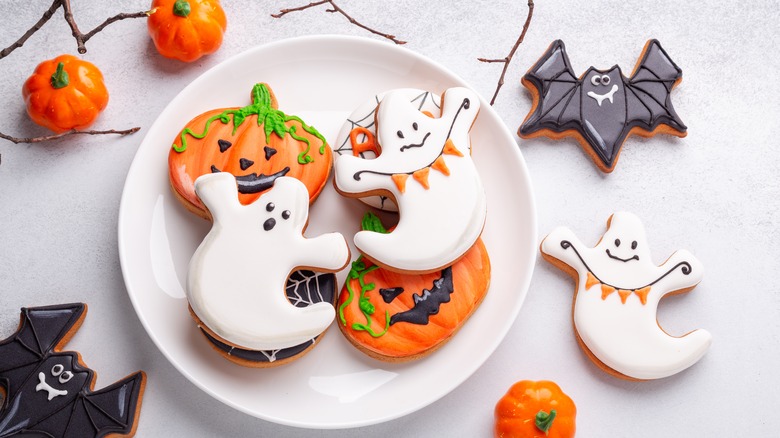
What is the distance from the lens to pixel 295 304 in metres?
2.41

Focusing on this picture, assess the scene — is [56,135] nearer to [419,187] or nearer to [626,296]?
[419,187]

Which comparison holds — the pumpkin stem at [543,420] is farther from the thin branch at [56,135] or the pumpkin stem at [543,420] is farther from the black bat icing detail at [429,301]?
the thin branch at [56,135]

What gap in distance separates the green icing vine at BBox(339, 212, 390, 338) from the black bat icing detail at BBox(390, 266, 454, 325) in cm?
7

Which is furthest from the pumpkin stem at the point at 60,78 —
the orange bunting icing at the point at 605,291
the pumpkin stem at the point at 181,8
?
the orange bunting icing at the point at 605,291

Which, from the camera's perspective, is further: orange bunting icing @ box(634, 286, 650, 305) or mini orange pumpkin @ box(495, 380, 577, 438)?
orange bunting icing @ box(634, 286, 650, 305)

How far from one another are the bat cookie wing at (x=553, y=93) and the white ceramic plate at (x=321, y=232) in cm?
20

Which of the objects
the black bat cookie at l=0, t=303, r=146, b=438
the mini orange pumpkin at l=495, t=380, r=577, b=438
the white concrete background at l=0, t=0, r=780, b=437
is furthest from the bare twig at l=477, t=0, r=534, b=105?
the black bat cookie at l=0, t=303, r=146, b=438

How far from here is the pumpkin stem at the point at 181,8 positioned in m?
2.53

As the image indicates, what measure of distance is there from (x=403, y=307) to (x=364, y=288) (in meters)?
0.15

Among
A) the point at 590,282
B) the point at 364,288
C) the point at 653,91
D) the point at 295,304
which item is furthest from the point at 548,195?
the point at 295,304

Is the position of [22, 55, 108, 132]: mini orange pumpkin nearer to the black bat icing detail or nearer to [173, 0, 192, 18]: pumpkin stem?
[173, 0, 192, 18]: pumpkin stem

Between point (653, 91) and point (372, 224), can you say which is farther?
point (653, 91)

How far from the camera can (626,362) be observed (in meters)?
2.57

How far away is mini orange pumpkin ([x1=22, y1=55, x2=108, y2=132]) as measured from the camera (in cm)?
254
